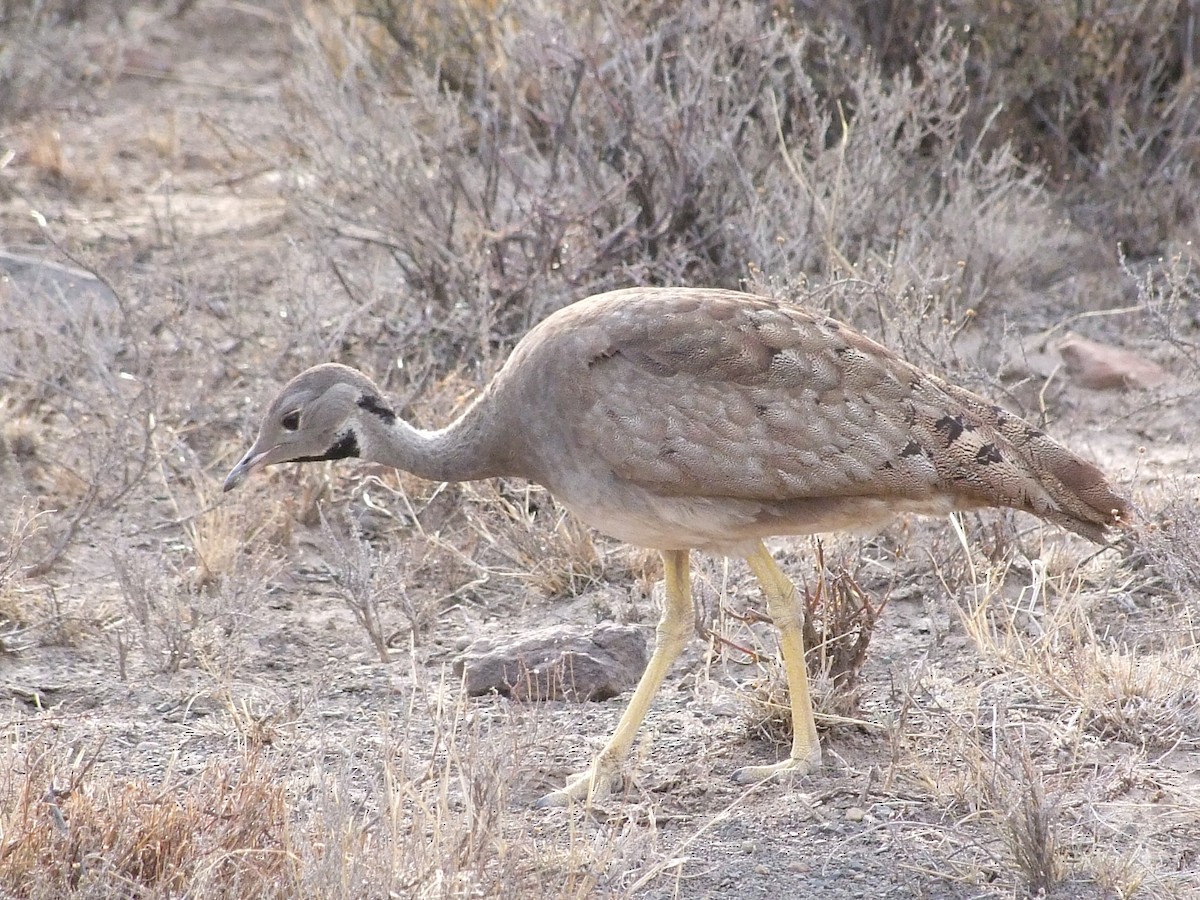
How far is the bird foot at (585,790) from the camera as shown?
15.5ft

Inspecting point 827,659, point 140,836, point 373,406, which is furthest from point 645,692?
point 140,836

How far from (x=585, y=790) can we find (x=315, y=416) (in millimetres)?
1365

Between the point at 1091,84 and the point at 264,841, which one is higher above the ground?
the point at 1091,84

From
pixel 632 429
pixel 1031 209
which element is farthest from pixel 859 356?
pixel 1031 209

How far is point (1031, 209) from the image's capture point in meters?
8.68

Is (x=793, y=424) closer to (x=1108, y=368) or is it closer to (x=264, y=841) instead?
(x=264, y=841)

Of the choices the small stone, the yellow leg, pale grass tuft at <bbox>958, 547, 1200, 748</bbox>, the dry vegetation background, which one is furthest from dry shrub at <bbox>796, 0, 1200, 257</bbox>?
the yellow leg

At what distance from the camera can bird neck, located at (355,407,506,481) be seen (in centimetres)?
489

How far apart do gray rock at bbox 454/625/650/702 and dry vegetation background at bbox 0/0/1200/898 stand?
0.41 feet

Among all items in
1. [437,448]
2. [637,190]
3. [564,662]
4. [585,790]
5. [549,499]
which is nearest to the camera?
[585,790]

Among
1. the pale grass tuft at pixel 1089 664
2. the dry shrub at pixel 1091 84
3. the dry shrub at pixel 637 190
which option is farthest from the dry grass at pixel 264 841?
the dry shrub at pixel 1091 84

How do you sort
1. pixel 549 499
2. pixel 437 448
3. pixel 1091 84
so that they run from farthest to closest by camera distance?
pixel 1091 84, pixel 549 499, pixel 437 448

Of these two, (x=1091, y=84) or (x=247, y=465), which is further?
(x=1091, y=84)

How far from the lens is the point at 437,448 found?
4.98 m
